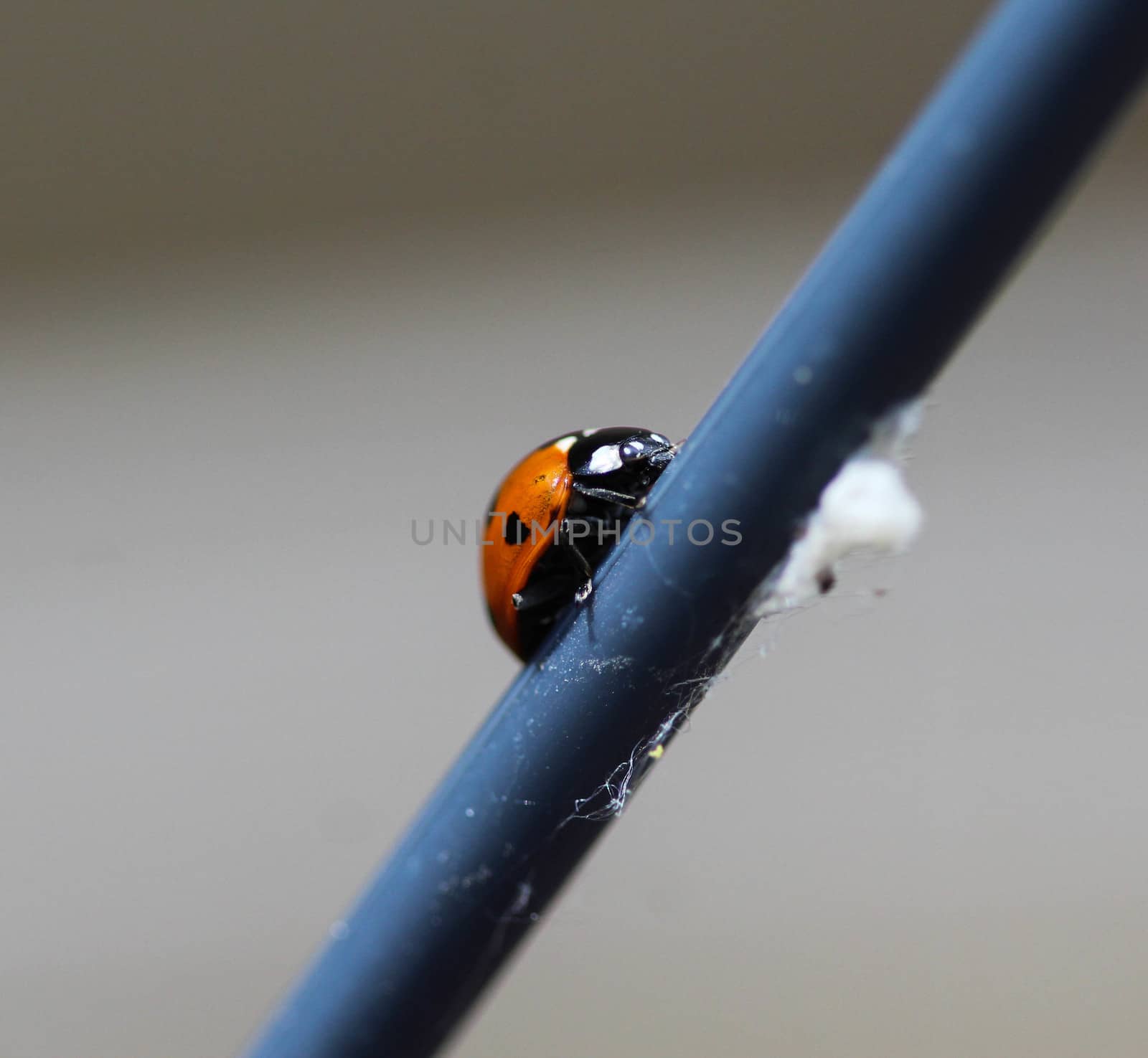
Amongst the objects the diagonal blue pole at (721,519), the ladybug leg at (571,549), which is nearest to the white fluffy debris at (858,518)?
the diagonal blue pole at (721,519)

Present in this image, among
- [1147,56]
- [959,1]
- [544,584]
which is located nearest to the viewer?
[1147,56]

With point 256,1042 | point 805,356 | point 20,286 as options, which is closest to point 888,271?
point 805,356

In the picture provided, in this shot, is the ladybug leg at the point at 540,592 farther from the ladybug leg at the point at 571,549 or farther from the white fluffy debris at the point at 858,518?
the white fluffy debris at the point at 858,518

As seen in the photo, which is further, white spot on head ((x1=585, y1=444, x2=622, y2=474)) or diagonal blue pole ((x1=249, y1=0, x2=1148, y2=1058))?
white spot on head ((x1=585, y1=444, x2=622, y2=474))

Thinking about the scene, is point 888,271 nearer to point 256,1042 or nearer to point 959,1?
point 256,1042

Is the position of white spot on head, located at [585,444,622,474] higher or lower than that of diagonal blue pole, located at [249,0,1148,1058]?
higher

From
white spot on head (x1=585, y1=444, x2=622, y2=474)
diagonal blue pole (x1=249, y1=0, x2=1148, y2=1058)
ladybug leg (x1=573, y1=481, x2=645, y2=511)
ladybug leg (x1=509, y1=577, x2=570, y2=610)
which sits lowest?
diagonal blue pole (x1=249, y1=0, x2=1148, y2=1058)

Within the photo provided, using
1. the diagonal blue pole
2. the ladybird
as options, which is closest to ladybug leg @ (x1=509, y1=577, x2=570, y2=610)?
the ladybird

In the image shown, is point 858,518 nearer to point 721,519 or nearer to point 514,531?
point 721,519

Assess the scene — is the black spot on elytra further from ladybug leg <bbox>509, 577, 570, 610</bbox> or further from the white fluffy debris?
the white fluffy debris
